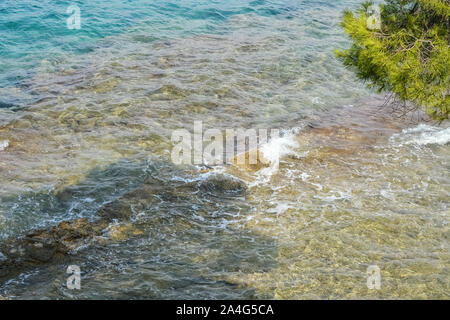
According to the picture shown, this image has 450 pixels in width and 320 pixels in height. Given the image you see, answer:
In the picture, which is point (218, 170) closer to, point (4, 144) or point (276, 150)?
point (276, 150)

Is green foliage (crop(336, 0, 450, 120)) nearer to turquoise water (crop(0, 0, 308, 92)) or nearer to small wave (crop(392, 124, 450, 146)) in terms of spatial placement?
small wave (crop(392, 124, 450, 146))

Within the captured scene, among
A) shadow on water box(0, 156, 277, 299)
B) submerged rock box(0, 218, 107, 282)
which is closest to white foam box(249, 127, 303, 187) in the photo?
shadow on water box(0, 156, 277, 299)

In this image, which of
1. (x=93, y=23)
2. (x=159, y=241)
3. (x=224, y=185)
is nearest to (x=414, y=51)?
(x=224, y=185)

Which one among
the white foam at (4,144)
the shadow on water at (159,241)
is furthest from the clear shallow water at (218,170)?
the white foam at (4,144)

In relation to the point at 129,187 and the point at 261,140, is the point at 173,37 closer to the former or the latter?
the point at 261,140

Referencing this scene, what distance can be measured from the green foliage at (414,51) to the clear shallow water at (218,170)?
2.88m

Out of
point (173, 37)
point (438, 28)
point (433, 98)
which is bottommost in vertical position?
point (173, 37)

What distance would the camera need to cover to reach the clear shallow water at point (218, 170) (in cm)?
836

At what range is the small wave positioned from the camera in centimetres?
1358

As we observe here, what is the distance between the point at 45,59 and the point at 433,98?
15.8 metres

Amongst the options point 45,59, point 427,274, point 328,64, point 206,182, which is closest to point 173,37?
point 45,59

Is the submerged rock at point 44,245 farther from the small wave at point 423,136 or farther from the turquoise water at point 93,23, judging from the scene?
the turquoise water at point 93,23

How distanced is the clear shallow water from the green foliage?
9.44 feet

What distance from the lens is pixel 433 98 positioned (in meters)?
8.62
